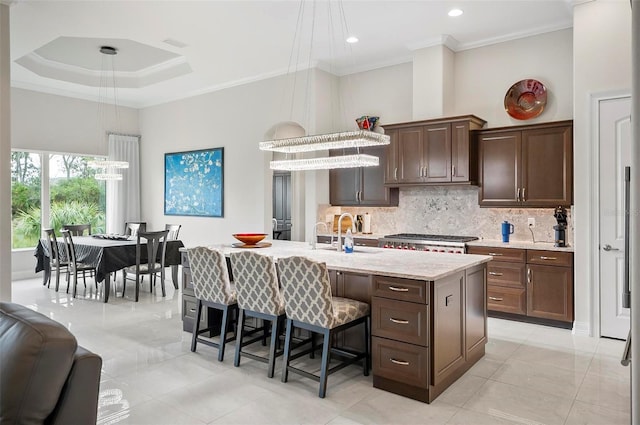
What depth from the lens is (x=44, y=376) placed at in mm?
1503

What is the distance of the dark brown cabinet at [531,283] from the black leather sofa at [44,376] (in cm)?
445

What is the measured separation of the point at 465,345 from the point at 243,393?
174 centimetres

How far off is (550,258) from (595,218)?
60 cm

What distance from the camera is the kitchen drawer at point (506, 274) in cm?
491

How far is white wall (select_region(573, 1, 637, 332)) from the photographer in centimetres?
432

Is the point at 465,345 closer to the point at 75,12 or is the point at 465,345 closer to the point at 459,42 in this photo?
the point at 459,42

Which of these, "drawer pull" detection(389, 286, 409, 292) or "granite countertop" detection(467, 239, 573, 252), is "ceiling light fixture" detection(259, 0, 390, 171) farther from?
"granite countertop" detection(467, 239, 573, 252)

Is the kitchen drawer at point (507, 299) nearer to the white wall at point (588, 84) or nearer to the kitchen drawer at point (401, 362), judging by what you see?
the white wall at point (588, 84)

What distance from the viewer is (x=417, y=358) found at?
303 centimetres

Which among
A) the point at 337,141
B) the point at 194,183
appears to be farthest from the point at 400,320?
the point at 194,183

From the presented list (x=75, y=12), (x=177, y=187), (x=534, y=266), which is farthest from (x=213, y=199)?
(x=534, y=266)

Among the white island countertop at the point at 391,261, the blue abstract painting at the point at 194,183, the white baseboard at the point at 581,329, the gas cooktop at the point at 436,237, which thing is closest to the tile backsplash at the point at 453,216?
the gas cooktop at the point at 436,237

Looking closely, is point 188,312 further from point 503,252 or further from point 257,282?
point 503,252

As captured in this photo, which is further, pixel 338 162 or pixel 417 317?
pixel 338 162
